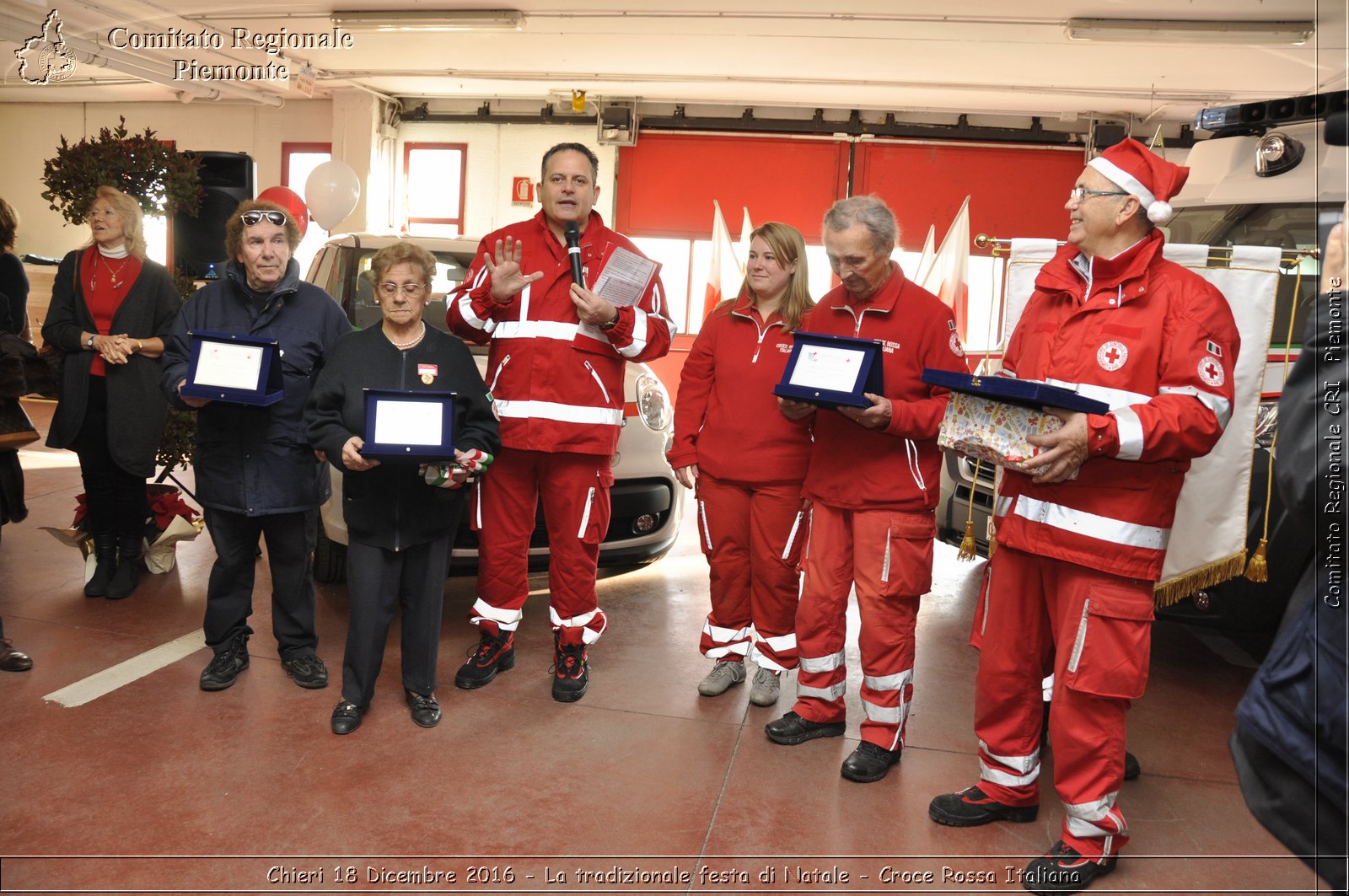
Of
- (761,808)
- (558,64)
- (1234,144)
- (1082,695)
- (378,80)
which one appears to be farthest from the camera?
(378,80)

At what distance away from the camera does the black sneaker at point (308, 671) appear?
3.80 meters

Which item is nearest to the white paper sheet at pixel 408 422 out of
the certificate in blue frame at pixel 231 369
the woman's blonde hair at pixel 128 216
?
the certificate in blue frame at pixel 231 369

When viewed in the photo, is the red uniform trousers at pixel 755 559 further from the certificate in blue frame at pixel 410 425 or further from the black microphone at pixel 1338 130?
the black microphone at pixel 1338 130

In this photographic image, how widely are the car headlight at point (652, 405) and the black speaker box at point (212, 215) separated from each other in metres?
2.51

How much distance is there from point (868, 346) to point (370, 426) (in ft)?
5.07

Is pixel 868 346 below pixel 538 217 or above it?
below

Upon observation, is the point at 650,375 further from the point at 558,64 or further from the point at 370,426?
the point at 558,64

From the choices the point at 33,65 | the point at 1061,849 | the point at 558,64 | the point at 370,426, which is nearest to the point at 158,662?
the point at 370,426

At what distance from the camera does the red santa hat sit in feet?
8.57

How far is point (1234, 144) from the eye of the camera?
483 cm

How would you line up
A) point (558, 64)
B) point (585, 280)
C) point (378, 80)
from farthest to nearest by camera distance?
point (378, 80) < point (558, 64) < point (585, 280)

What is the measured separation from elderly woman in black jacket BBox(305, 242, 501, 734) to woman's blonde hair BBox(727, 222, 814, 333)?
1.11 meters

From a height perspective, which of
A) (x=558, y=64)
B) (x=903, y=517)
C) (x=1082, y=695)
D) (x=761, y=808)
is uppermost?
(x=558, y=64)

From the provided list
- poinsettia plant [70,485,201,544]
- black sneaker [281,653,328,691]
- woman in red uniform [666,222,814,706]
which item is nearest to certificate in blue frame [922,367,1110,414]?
woman in red uniform [666,222,814,706]
